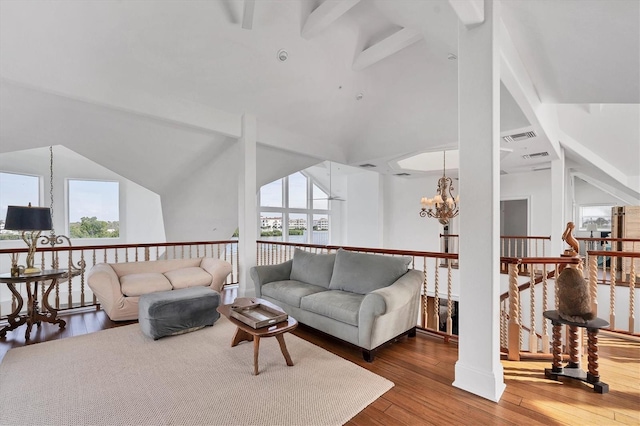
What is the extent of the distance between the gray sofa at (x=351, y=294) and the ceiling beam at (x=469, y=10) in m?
2.19

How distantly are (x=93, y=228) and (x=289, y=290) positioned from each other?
6630 mm

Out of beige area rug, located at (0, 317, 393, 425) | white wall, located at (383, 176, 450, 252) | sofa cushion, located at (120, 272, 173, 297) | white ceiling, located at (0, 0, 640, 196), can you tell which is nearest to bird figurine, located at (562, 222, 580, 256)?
white ceiling, located at (0, 0, 640, 196)

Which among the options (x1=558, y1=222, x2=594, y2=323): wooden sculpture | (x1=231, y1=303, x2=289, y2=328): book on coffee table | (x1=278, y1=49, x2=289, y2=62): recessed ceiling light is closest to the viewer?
(x1=558, y1=222, x2=594, y2=323): wooden sculpture

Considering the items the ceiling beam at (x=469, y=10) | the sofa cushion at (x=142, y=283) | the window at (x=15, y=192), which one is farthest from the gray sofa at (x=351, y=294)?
the window at (x=15, y=192)

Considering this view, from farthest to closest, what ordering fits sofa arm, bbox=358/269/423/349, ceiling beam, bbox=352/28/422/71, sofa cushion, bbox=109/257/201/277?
sofa cushion, bbox=109/257/201/277 < ceiling beam, bbox=352/28/422/71 < sofa arm, bbox=358/269/423/349

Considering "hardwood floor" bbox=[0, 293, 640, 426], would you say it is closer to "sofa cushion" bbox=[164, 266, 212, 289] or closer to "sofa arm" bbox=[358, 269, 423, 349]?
"sofa arm" bbox=[358, 269, 423, 349]

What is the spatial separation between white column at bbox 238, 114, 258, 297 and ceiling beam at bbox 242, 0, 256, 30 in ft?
5.07

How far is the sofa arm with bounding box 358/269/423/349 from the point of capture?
253 cm

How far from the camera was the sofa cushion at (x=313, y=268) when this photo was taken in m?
3.65

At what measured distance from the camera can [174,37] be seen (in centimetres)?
353

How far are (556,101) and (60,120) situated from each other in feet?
21.2

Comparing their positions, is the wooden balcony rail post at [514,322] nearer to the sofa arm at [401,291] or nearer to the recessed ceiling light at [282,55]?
the sofa arm at [401,291]

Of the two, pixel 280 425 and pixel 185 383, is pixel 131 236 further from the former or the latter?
pixel 280 425

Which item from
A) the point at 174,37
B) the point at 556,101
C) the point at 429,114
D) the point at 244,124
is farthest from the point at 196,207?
the point at 556,101
